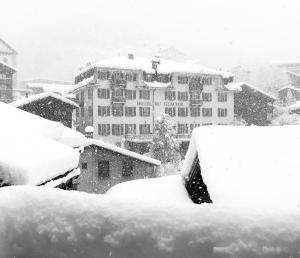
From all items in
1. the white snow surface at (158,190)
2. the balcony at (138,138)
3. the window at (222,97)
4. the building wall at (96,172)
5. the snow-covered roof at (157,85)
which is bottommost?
the building wall at (96,172)

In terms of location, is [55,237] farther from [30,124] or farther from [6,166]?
[30,124]

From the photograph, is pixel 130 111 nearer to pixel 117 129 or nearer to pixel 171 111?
pixel 117 129

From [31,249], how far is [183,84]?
48482mm

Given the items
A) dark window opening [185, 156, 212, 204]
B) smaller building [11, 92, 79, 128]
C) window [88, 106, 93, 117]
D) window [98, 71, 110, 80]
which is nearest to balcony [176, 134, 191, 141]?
window [88, 106, 93, 117]

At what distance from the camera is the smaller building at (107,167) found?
27094 millimetres

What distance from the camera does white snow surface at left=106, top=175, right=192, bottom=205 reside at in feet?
22.9

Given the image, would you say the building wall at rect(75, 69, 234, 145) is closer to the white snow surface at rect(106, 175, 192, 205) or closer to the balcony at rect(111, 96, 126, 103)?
the balcony at rect(111, 96, 126, 103)

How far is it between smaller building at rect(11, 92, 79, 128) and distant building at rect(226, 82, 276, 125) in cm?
2311

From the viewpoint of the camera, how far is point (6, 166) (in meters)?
5.19

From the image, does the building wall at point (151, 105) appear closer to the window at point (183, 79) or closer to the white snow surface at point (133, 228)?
the window at point (183, 79)

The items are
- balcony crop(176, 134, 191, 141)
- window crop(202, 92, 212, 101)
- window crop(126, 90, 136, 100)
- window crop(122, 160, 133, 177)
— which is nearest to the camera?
window crop(122, 160, 133, 177)

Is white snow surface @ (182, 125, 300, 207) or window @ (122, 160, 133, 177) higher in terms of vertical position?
white snow surface @ (182, 125, 300, 207)

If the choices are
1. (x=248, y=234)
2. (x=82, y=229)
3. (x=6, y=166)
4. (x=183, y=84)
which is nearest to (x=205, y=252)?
(x=248, y=234)

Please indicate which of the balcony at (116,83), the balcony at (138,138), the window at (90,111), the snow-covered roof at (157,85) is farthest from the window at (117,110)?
the snow-covered roof at (157,85)
